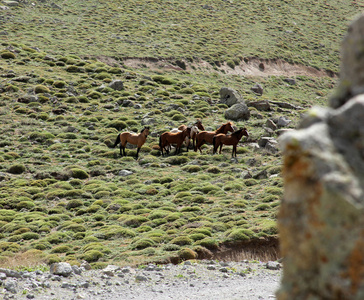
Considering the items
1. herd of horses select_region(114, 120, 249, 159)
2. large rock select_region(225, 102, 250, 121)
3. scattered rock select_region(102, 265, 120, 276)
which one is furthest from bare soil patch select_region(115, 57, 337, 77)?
scattered rock select_region(102, 265, 120, 276)

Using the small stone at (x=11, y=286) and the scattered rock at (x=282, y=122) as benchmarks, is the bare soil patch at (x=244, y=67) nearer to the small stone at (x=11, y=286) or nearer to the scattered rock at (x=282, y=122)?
the scattered rock at (x=282, y=122)

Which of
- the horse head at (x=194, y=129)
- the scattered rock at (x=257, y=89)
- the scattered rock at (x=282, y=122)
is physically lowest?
the scattered rock at (x=257, y=89)

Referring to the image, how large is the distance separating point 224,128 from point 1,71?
95.5 feet

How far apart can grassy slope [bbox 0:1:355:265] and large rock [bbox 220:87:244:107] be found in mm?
1383

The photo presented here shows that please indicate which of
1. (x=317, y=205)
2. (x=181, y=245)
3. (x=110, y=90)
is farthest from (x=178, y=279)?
(x=110, y=90)

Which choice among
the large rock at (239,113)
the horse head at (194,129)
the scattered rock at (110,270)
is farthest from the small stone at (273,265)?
the large rock at (239,113)

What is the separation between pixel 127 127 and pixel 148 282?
2636 cm

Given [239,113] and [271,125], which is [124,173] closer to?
[271,125]

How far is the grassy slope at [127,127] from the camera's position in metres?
18.3

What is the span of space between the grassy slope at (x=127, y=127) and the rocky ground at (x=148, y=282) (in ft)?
5.49

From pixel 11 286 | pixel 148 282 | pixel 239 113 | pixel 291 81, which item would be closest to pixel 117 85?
pixel 239 113

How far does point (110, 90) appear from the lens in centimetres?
4647

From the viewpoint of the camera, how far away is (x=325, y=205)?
2.68 meters

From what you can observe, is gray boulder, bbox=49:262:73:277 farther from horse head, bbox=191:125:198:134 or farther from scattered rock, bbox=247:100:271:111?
scattered rock, bbox=247:100:271:111
